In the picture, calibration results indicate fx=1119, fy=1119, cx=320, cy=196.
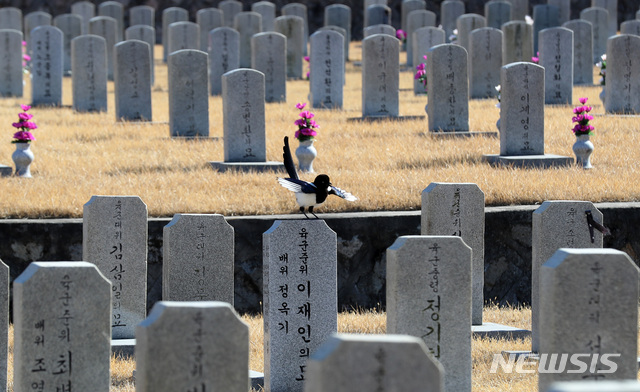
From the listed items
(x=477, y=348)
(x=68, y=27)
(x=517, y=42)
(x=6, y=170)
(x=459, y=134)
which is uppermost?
(x=68, y=27)

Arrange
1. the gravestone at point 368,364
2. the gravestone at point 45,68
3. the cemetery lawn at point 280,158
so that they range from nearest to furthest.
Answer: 1. the gravestone at point 368,364
2. the cemetery lawn at point 280,158
3. the gravestone at point 45,68

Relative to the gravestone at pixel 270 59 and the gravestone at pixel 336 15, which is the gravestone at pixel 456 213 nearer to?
the gravestone at pixel 270 59

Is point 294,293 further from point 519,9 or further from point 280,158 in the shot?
point 519,9

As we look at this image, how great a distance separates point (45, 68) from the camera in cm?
1780

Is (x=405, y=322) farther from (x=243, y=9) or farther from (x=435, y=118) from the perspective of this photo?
(x=243, y=9)

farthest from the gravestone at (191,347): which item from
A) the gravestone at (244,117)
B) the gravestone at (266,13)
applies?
the gravestone at (266,13)

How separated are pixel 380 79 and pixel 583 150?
469 centimetres

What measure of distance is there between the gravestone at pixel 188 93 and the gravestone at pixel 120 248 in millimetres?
6154

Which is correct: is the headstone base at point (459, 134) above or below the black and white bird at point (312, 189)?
above

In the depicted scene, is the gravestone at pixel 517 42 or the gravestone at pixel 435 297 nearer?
the gravestone at pixel 435 297

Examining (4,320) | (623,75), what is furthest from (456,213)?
(623,75)

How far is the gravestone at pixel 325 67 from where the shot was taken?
17.2 metres

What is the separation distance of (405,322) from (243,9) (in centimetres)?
2449

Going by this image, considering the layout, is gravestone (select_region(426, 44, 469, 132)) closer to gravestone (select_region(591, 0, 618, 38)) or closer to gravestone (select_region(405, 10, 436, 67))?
gravestone (select_region(405, 10, 436, 67))
